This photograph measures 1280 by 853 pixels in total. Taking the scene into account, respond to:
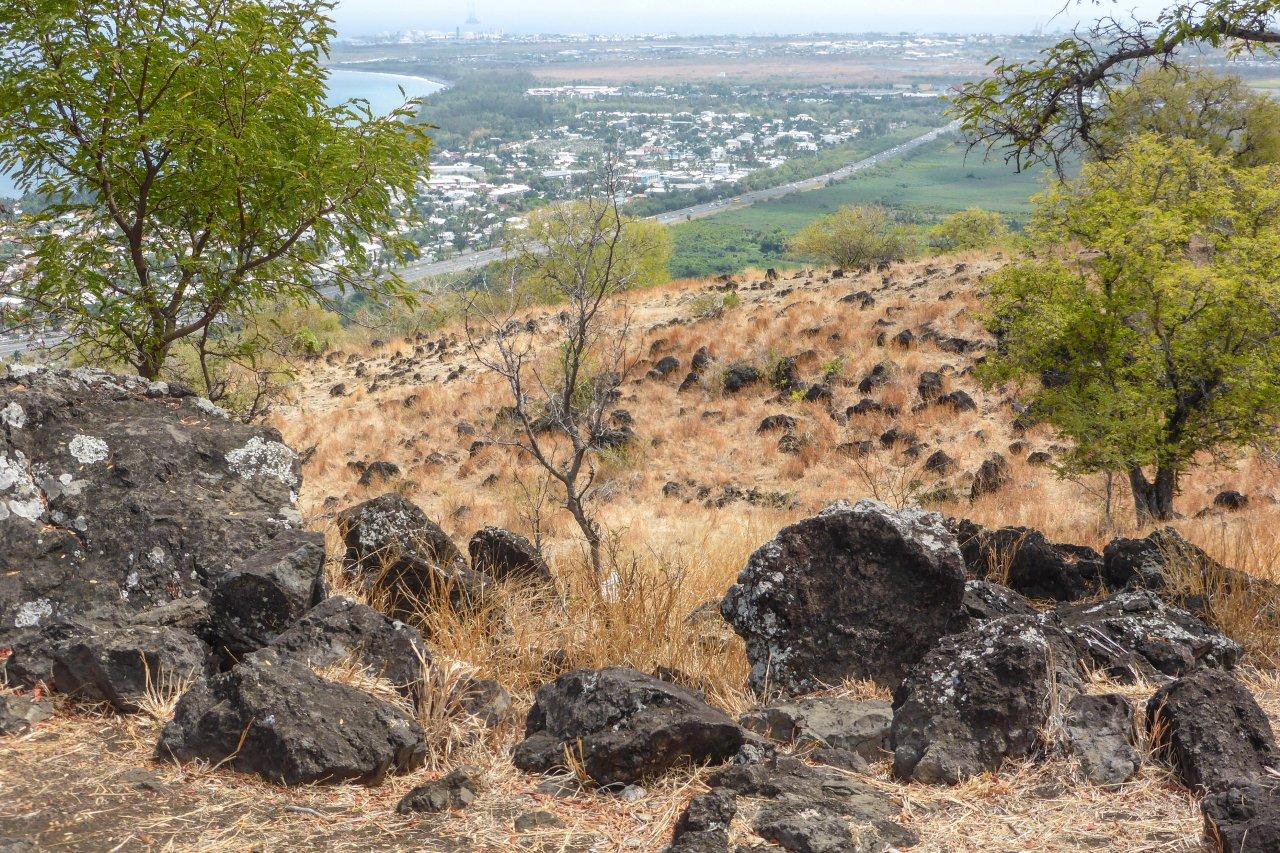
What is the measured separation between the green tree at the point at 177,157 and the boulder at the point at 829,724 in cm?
434

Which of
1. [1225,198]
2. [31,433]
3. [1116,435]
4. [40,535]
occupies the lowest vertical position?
[1116,435]

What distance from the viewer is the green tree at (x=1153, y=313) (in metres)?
9.37

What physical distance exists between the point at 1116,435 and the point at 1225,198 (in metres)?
2.78

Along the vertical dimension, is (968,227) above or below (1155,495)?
above

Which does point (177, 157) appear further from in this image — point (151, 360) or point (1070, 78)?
point (1070, 78)

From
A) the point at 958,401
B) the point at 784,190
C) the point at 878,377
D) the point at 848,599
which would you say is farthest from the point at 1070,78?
the point at 784,190

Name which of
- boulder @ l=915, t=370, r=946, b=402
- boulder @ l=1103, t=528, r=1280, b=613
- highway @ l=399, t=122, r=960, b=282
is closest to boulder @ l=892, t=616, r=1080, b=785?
boulder @ l=1103, t=528, r=1280, b=613

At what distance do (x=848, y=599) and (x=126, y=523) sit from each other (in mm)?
3237

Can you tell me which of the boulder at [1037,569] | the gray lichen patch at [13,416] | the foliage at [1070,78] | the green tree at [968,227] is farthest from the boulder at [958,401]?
the green tree at [968,227]

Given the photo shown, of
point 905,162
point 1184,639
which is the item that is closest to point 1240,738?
point 1184,639

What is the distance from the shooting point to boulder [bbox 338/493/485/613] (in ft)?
16.5

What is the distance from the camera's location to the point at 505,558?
599cm

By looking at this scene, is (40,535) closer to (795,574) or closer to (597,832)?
(597,832)

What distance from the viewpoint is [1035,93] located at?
760cm
